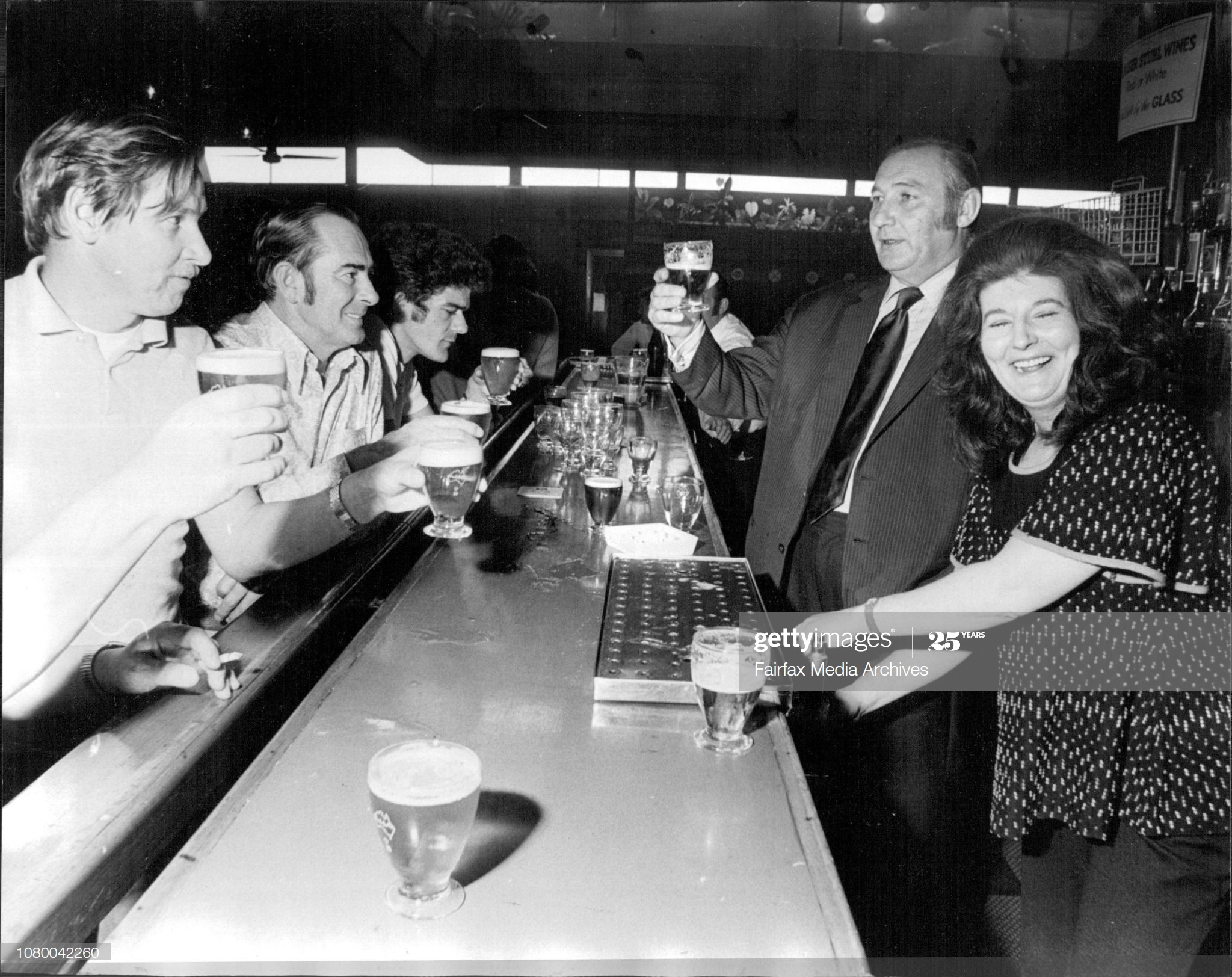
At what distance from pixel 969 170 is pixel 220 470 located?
6.45 ft

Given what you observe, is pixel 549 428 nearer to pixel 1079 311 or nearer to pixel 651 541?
pixel 651 541

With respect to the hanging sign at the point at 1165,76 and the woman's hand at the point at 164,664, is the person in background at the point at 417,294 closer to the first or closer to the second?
the woman's hand at the point at 164,664

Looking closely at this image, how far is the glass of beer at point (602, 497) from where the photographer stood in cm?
182

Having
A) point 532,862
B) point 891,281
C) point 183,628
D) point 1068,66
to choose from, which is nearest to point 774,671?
point 532,862

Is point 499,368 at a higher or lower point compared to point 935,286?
lower

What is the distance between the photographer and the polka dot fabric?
1.29 metres

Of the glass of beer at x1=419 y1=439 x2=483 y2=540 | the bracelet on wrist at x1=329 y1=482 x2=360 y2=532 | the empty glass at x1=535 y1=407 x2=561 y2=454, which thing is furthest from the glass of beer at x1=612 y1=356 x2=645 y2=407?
the glass of beer at x1=419 y1=439 x2=483 y2=540

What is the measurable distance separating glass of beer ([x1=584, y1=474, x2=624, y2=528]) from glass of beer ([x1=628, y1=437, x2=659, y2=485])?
0.51 metres

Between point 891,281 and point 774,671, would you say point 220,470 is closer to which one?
point 774,671

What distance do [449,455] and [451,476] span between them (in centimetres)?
4

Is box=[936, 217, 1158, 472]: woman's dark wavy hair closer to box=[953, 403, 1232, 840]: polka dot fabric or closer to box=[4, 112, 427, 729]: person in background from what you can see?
box=[953, 403, 1232, 840]: polka dot fabric

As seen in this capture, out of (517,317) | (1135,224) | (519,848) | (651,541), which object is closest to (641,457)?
(651,541)

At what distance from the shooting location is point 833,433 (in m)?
2.35

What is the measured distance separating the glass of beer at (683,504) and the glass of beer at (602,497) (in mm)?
154
